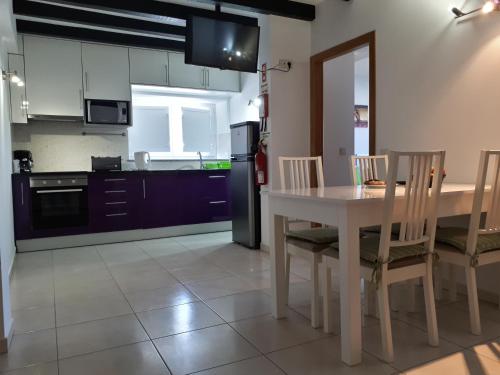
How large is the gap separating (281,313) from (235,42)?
250 cm

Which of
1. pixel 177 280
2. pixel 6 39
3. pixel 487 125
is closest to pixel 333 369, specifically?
pixel 177 280

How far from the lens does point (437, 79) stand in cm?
284

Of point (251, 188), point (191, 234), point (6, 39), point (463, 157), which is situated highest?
point (6, 39)

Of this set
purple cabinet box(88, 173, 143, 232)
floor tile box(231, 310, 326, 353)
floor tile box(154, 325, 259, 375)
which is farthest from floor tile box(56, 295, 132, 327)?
purple cabinet box(88, 173, 143, 232)

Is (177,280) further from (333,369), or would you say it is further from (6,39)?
(6,39)

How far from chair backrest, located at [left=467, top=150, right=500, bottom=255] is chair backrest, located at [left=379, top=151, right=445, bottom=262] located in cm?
28

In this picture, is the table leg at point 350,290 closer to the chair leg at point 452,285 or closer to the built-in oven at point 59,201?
the chair leg at point 452,285

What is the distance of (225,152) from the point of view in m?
6.05

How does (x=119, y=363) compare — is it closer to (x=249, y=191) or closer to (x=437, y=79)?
(x=249, y=191)

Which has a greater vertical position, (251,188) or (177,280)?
(251,188)

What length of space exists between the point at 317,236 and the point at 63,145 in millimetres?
4047

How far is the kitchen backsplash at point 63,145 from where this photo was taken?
15.8 feet

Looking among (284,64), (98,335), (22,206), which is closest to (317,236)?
(98,335)

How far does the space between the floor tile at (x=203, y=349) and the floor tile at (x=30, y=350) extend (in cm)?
55
